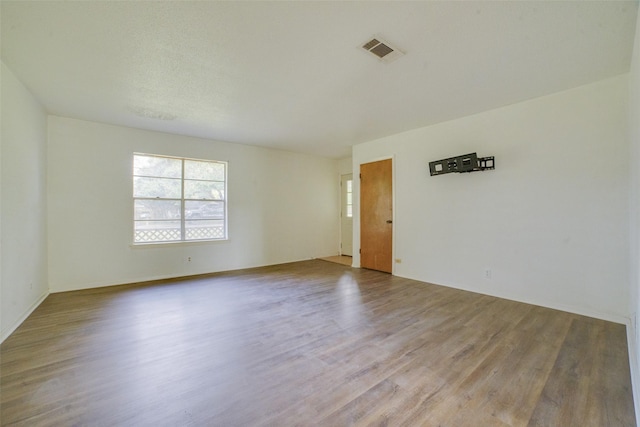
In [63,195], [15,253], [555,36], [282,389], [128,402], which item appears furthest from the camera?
[63,195]

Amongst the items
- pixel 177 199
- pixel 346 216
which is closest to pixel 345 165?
pixel 346 216

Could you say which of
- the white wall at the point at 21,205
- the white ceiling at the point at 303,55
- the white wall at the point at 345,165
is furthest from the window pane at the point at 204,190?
the white wall at the point at 345,165

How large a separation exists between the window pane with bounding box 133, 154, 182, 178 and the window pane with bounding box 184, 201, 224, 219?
0.60 m

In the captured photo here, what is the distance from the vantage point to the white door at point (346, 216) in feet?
23.1

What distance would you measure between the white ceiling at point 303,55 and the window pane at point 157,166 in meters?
0.94

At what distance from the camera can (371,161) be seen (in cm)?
541

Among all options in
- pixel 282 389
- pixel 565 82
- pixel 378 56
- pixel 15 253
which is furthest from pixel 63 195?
pixel 565 82

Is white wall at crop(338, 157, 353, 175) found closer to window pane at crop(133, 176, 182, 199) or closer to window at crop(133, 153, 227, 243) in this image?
window at crop(133, 153, 227, 243)

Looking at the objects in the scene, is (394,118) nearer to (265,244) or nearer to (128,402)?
(265,244)

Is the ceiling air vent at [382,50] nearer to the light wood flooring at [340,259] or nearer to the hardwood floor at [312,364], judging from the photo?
the hardwood floor at [312,364]

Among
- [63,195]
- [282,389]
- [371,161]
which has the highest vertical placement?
[371,161]

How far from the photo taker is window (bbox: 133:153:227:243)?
15.2 feet

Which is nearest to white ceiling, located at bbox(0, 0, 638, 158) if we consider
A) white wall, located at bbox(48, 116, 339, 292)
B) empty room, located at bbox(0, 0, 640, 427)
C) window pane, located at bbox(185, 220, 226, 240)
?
empty room, located at bbox(0, 0, 640, 427)

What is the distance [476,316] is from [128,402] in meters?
3.26
